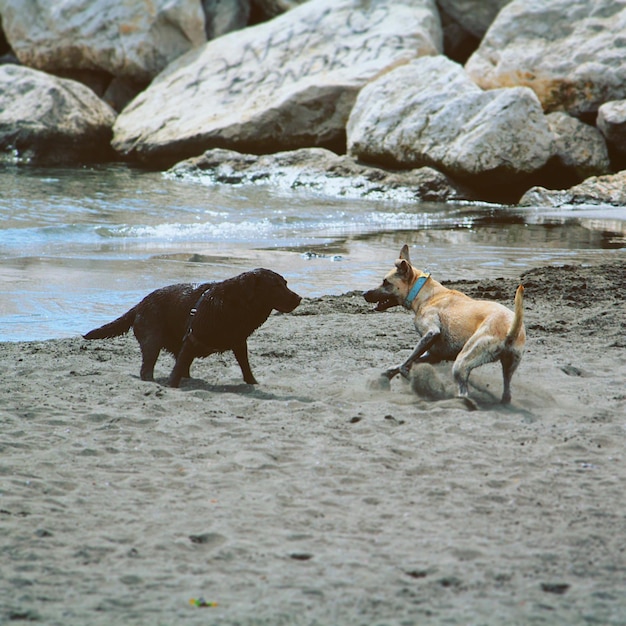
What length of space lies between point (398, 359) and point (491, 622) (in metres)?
4.19

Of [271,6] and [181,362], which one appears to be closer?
[181,362]

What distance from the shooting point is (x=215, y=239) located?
15305mm

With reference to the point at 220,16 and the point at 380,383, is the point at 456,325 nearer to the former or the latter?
the point at 380,383

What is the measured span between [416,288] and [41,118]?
65.2 ft

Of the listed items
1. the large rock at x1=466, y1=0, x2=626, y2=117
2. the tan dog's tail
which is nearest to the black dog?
the tan dog's tail

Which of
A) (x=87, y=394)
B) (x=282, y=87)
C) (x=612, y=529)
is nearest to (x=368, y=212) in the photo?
(x=282, y=87)

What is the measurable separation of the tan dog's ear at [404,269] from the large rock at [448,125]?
13.0m

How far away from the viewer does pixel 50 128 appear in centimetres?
2458

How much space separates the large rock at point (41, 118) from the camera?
24391 millimetres

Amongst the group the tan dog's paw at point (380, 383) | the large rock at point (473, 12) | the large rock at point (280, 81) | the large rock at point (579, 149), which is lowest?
the tan dog's paw at point (380, 383)

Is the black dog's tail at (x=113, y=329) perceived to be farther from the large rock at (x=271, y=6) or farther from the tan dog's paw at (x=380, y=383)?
the large rock at (x=271, y=6)

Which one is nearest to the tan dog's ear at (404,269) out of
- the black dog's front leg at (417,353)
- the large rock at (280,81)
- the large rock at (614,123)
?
the black dog's front leg at (417,353)

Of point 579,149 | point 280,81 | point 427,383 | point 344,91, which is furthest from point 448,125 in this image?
point 427,383

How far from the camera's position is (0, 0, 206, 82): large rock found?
2638 centimetres
